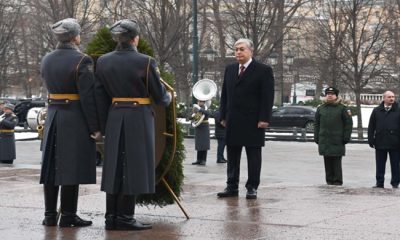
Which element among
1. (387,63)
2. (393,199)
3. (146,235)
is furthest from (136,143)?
(387,63)

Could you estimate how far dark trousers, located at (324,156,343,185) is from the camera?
1534cm

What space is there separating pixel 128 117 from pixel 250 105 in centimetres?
294

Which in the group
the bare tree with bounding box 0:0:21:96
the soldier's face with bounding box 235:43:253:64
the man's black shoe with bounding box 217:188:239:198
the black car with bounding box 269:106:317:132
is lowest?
the black car with bounding box 269:106:317:132

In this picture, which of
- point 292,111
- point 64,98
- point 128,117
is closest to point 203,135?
point 64,98

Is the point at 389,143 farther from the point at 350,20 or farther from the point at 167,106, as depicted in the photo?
the point at 350,20

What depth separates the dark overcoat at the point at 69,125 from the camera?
8586 millimetres

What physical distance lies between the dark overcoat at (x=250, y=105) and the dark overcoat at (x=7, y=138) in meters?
11.2

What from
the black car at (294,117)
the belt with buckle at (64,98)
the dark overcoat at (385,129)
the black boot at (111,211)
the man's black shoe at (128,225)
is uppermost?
the belt with buckle at (64,98)

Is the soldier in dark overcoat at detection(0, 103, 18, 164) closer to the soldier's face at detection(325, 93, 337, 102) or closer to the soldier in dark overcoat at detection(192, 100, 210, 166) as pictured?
the soldier in dark overcoat at detection(192, 100, 210, 166)

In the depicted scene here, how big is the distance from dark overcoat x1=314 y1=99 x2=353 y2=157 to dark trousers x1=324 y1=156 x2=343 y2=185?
0.15 meters

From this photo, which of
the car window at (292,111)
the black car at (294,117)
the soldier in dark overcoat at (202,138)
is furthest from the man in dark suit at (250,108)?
the car window at (292,111)

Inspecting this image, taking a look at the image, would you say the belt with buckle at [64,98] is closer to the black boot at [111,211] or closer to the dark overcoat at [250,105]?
the black boot at [111,211]

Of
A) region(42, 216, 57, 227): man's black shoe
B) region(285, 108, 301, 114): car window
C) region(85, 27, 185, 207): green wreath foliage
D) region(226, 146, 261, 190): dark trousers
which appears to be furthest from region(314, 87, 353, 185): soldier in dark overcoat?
region(285, 108, 301, 114): car window

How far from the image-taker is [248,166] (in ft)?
36.4
